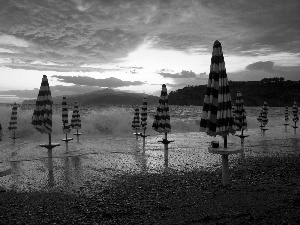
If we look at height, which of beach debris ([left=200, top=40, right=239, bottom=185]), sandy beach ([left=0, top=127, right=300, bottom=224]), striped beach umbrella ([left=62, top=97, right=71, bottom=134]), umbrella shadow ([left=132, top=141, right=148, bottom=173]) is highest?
beach debris ([left=200, top=40, right=239, bottom=185])

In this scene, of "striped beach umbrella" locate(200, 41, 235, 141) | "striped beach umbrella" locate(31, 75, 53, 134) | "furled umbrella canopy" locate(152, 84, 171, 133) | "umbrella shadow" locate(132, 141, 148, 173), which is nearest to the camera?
"striped beach umbrella" locate(200, 41, 235, 141)

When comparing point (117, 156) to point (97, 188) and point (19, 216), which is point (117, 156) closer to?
point (97, 188)

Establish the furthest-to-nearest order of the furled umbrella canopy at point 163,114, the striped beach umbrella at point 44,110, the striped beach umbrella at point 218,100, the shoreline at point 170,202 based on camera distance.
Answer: the furled umbrella canopy at point 163,114 < the striped beach umbrella at point 44,110 < the striped beach umbrella at point 218,100 < the shoreline at point 170,202

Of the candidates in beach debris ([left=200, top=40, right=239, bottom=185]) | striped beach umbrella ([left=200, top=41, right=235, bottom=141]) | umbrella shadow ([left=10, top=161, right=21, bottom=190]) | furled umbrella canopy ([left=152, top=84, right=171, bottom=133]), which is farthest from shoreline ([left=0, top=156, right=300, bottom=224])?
furled umbrella canopy ([left=152, top=84, right=171, bottom=133])

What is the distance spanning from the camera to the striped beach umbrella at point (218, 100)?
775 centimetres

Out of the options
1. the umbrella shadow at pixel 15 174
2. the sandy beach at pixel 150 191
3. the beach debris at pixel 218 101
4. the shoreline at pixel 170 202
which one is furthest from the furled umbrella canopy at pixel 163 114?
the umbrella shadow at pixel 15 174

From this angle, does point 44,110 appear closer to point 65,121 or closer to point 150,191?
point 150,191

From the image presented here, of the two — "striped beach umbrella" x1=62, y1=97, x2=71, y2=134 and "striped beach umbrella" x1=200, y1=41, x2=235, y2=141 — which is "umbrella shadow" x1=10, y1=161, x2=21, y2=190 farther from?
"striped beach umbrella" x1=200, y1=41, x2=235, y2=141

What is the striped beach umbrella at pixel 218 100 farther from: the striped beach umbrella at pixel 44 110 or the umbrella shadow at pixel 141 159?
the striped beach umbrella at pixel 44 110

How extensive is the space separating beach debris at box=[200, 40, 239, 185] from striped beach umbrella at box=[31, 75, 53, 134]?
5883 millimetres

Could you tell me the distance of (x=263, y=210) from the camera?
20.1 feet

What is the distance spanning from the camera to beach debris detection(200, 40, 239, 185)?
7746 mm

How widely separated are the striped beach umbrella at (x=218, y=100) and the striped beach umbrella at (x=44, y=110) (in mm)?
5900

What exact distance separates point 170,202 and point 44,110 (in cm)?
615
